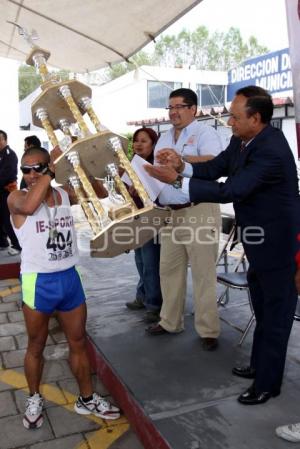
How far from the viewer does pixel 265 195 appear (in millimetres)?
2361

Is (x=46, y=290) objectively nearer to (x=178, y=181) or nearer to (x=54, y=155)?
(x=54, y=155)

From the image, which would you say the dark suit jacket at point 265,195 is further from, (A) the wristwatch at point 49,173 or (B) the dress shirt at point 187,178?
(A) the wristwatch at point 49,173

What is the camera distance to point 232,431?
2309mm

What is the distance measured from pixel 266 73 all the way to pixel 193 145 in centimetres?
1417

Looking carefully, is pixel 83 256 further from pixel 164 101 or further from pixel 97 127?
pixel 164 101

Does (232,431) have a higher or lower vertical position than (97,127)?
lower

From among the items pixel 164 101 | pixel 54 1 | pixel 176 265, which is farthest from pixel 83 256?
pixel 164 101

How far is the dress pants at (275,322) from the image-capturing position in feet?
7.93

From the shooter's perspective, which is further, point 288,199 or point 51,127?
point 51,127

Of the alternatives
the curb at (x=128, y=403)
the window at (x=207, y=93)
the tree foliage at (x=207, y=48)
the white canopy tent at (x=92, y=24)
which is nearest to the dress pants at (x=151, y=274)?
the curb at (x=128, y=403)

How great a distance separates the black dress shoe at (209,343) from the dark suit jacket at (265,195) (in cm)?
101

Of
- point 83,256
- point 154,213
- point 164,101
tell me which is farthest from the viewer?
point 164,101

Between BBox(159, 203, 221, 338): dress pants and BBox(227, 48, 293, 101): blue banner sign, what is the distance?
1198 cm

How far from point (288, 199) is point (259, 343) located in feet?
3.05
